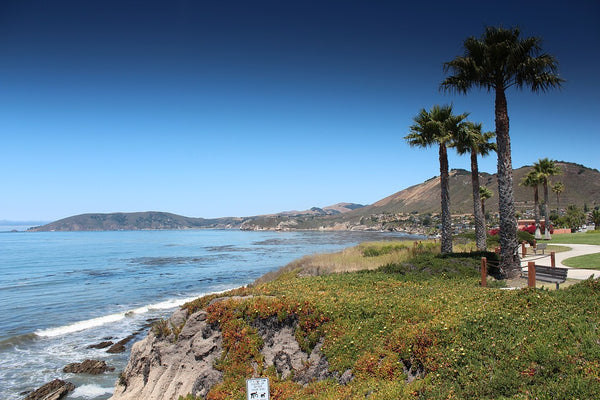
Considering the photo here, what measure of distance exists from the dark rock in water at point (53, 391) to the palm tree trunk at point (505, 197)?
18.0 metres

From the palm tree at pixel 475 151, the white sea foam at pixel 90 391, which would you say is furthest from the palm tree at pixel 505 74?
the white sea foam at pixel 90 391

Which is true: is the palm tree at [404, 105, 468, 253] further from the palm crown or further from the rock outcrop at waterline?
the rock outcrop at waterline

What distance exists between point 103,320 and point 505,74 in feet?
83.2

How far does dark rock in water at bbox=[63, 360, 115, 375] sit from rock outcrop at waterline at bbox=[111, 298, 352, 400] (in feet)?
12.5

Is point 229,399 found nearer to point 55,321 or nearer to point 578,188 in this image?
point 55,321

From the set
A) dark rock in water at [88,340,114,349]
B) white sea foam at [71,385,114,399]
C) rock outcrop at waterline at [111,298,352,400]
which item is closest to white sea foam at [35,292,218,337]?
dark rock in water at [88,340,114,349]

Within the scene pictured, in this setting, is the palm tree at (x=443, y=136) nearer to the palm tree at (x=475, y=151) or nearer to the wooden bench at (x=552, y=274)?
the palm tree at (x=475, y=151)

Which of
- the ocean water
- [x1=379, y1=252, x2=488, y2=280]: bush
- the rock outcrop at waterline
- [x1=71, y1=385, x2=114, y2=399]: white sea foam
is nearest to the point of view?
the rock outcrop at waterline

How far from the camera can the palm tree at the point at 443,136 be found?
23.9 meters

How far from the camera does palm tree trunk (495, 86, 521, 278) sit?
56.5 ft

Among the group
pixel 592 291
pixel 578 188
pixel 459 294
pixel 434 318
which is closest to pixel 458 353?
pixel 434 318

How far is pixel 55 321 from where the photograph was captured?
2286cm

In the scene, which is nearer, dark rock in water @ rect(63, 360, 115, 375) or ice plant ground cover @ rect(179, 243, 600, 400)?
ice plant ground cover @ rect(179, 243, 600, 400)

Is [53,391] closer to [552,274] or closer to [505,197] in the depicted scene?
[552,274]
